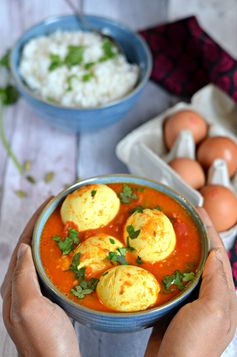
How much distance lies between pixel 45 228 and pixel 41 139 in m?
0.78

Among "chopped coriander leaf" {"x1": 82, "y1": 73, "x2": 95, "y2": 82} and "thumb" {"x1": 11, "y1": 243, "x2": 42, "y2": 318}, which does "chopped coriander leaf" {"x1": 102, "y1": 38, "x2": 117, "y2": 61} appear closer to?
"chopped coriander leaf" {"x1": 82, "y1": 73, "x2": 95, "y2": 82}

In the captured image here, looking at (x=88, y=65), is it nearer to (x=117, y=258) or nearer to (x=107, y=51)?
(x=107, y=51)

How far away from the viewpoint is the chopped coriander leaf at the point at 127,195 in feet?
4.13

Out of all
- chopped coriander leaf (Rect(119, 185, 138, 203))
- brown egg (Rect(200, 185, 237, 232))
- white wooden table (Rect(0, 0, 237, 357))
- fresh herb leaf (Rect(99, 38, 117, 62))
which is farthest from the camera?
fresh herb leaf (Rect(99, 38, 117, 62))

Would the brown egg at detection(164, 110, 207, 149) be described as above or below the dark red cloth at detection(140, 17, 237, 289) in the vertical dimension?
below

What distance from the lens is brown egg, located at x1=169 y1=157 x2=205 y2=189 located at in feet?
5.30

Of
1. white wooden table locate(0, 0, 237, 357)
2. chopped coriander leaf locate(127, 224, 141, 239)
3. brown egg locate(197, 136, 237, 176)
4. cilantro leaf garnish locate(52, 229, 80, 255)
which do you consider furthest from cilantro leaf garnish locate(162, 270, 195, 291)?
brown egg locate(197, 136, 237, 176)

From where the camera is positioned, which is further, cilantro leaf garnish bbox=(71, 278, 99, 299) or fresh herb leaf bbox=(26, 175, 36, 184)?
fresh herb leaf bbox=(26, 175, 36, 184)

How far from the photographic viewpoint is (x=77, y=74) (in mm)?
1915

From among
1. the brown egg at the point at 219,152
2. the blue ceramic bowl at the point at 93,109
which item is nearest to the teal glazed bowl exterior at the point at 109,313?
the brown egg at the point at 219,152

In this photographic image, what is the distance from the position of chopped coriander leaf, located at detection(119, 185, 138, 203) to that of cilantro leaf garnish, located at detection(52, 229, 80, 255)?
145mm

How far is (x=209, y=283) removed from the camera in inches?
44.3

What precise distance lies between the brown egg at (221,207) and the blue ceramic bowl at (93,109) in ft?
1.53

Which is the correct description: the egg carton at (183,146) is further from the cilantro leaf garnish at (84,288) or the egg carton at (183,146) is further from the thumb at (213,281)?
the cilantro leaf garnish at (84,288)
